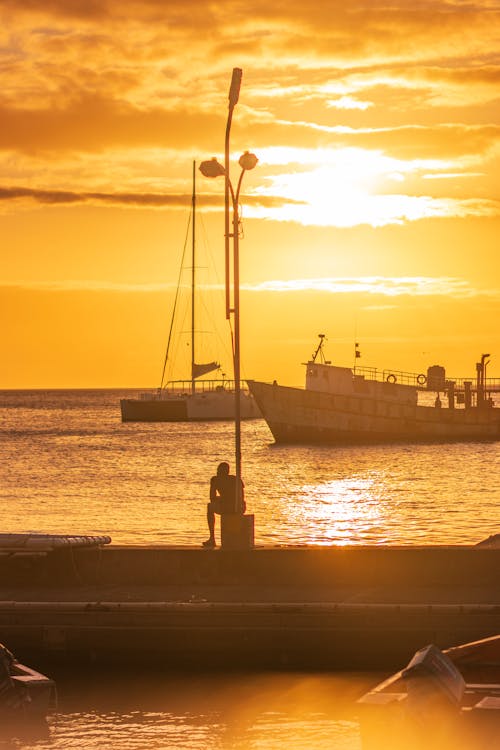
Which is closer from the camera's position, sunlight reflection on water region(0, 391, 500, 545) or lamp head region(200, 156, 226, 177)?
lamp head region(200, 156, 226, 177)

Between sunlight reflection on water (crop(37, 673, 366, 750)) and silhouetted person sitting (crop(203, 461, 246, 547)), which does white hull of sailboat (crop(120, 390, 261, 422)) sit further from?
sunlight reflection on water (crop(37, 673, 366, 750))

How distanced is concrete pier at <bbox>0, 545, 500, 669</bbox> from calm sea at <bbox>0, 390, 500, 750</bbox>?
431 mm

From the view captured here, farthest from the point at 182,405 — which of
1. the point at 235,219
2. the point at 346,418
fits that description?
the point at 235,219

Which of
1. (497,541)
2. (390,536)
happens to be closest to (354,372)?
(390,536)

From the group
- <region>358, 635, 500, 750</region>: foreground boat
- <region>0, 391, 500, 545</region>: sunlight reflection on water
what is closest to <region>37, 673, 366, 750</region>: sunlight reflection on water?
<region>358, 635, 500, 750</region>: foreground boat

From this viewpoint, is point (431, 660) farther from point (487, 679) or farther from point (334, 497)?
point (334, 497)

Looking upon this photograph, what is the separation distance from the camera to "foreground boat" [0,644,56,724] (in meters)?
14.6

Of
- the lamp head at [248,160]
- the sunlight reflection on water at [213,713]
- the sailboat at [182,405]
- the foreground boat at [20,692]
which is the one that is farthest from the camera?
the sailboat at [182,405]

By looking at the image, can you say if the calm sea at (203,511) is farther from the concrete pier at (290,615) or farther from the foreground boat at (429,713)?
the foreground boat at (429,713)

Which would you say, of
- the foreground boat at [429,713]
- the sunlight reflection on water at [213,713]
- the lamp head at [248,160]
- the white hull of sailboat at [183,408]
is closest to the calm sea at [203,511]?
the sunlight reflection on water at [213,713]

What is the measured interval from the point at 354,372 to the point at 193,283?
22.6 metres

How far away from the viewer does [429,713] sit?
1202cm

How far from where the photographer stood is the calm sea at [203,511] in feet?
50.9

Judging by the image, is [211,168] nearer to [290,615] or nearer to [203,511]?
[290,615]
